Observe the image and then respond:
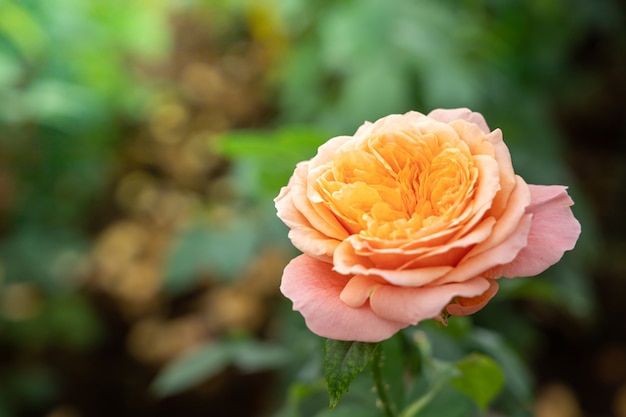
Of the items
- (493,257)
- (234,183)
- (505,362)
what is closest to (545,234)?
(493,257)

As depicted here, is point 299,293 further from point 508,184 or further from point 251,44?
point 251,44

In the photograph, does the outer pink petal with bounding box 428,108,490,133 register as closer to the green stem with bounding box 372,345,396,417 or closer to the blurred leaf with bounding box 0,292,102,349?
the green stem with bounding box 372,345,396,417

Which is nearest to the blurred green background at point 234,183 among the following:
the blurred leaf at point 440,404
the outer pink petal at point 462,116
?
the blurred leaf at point 440,404

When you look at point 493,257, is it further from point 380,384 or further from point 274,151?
point 274,151

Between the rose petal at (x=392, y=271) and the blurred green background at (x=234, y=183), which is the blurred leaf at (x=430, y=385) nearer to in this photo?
the blurred green background at (x=234, y=183)

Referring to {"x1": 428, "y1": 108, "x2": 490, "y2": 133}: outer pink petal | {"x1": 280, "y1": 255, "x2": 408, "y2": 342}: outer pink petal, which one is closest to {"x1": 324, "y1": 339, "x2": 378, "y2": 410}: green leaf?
{"x1": 280, "y1": 255, "x2": 408, "y2": 342}: outer pink petal

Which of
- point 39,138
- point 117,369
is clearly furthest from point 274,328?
point 39,138

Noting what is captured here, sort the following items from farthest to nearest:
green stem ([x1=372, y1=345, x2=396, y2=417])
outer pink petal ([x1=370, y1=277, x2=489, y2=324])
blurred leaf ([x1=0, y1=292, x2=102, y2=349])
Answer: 1. blurred leaf ([x1=0, y1=292, x2=102, y2=349])
2. green stem ([x1=372, y1=345, x2=396, y2=417])
3. outer pink petal ([x1=370, y1=277, x2=489, y2=324])
